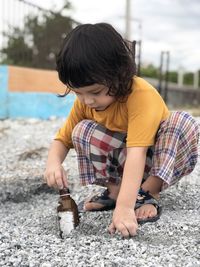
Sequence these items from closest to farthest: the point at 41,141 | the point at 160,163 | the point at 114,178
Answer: the point at 160,163 < the point at 114,178 < the point at 41,141

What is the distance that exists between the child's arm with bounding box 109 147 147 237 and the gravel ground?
0.14 feet

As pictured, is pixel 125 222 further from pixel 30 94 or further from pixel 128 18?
pixel 128 18

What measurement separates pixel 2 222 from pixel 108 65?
91cm

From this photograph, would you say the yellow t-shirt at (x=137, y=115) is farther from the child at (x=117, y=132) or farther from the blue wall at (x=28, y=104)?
the blue wall at (x=28, y=104)

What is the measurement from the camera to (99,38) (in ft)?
6.35

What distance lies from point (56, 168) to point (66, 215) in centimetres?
20

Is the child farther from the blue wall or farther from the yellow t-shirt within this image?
the blue wall

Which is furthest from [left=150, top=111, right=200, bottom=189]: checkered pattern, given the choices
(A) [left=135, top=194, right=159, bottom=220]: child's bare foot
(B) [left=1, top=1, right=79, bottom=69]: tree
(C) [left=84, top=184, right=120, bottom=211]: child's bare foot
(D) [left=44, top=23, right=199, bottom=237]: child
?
(B) [left=1, top=1, right=79, bottom=69]: tree

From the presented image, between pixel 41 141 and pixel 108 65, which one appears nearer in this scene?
pixel 108 65

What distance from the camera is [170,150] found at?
213 cm

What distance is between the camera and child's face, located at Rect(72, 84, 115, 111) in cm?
192

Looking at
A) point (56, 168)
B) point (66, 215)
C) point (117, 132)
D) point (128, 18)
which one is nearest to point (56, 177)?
point (56, 168)

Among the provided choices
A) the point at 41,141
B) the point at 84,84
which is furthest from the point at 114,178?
the point at 41,141

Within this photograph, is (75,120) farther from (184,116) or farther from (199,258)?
(199,258)
